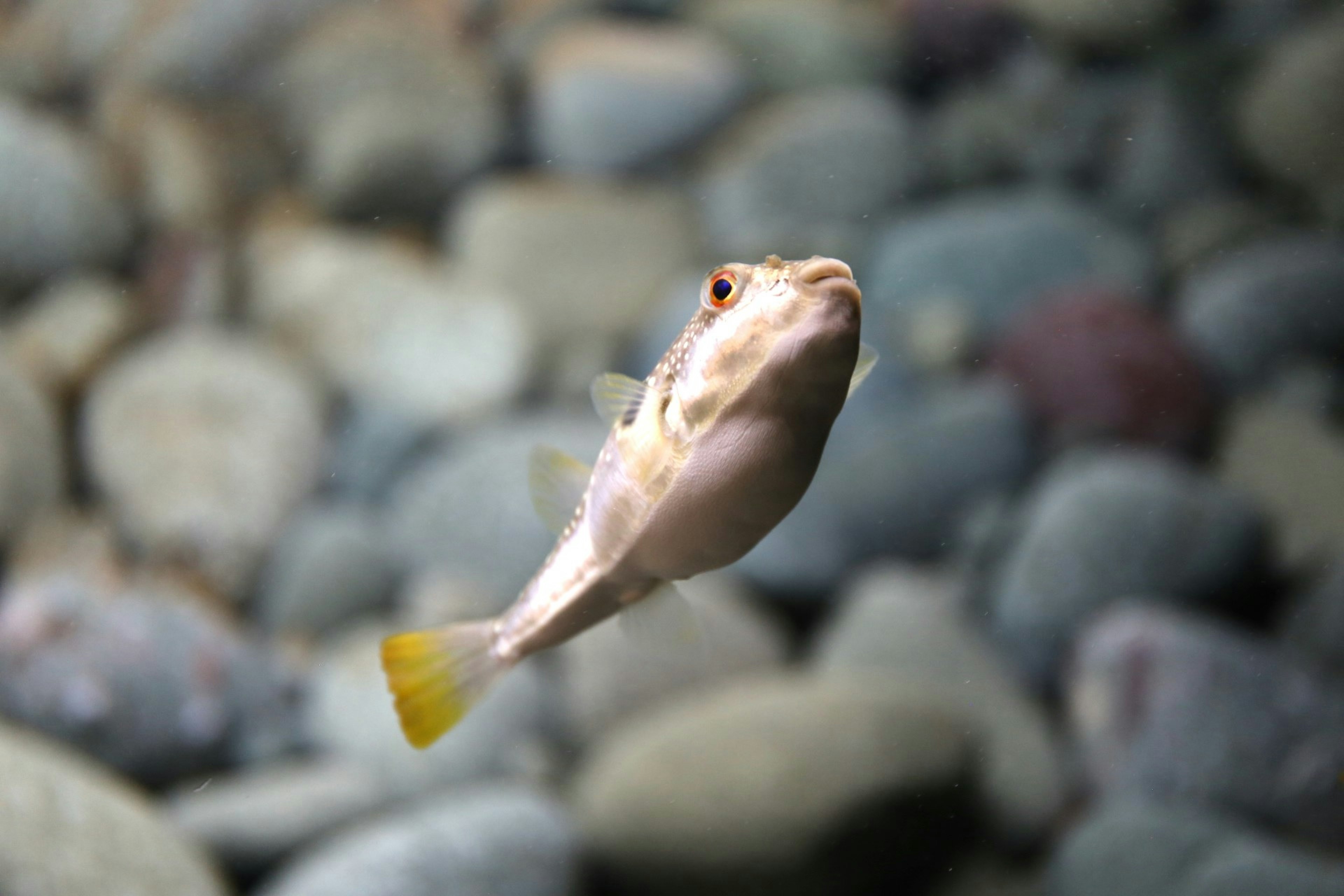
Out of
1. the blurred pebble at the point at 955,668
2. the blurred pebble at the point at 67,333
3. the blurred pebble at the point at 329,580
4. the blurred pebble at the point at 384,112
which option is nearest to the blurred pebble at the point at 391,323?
the blurred pebble at the point at 384,112

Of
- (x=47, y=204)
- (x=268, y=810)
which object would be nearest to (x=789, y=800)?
(x=268, y=810)

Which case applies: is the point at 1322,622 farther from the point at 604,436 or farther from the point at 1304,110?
the point at 604,436

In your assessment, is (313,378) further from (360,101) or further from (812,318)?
(812,318)

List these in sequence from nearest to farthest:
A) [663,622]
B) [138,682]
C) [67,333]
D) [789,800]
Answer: [663,622], [789,800], [138,682], [67,333]

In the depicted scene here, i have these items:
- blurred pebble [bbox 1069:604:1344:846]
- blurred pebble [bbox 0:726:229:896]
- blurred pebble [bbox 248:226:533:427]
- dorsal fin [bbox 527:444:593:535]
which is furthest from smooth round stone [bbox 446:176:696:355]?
dorsal fin [bbox 527:444:593:535]

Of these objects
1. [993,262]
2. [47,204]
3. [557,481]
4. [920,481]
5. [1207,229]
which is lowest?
[920,481]

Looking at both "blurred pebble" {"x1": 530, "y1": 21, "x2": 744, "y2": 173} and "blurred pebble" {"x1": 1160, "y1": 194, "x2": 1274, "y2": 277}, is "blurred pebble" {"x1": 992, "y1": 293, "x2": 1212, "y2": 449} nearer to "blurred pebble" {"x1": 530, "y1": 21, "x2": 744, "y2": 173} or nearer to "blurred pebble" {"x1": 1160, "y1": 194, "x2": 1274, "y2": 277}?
"blurred pebble" {"x1": 1160, "y1": 194, "x2": 1274, "y2": 277}

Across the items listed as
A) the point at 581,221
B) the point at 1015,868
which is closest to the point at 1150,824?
the point at 1015,868

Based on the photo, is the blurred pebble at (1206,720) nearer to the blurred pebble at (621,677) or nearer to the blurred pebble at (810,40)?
the blurred pebble at (621,677)
